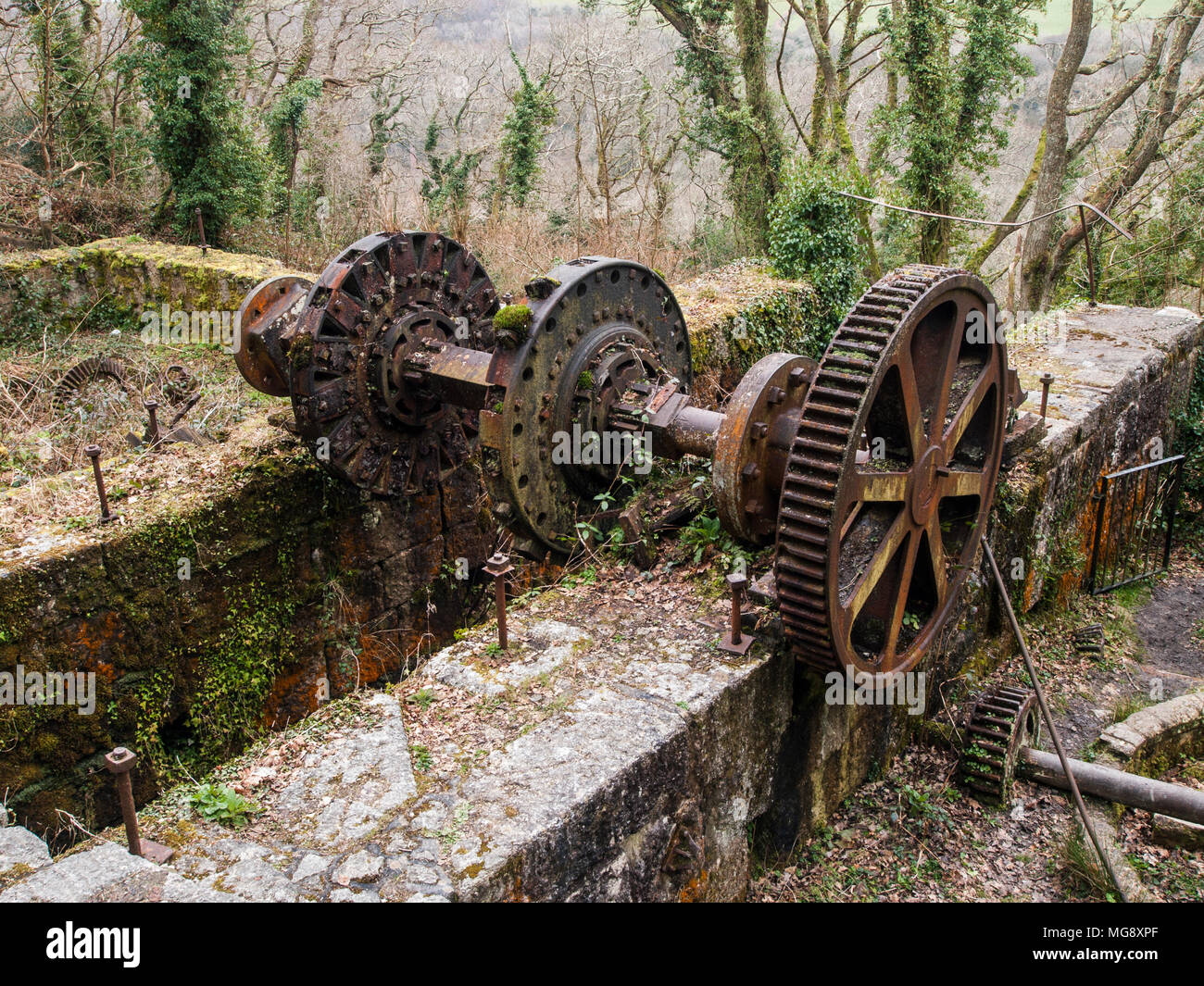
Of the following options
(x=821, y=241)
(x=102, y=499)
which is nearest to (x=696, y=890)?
(x=102, y=499)

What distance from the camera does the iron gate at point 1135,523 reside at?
27.5ft

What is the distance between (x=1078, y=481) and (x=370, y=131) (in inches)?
633

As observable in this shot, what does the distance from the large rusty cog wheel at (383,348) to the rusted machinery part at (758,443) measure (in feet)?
7.80

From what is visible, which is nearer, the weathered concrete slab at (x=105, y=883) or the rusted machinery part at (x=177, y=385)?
the weathered concrete slab at (x=105, y=883)

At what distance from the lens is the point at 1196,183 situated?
14266 millimetres

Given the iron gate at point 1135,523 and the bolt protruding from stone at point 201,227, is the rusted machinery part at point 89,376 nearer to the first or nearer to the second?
the bolt protruding from stone at point 201,227

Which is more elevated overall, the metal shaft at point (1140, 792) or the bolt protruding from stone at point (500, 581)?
the bolt protruding from stone at point (500, 581)

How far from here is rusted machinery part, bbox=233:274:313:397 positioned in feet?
18.3

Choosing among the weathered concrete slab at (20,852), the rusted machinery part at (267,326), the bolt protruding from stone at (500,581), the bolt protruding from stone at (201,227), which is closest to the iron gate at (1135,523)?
the bolt protruding from stone at (500,581)

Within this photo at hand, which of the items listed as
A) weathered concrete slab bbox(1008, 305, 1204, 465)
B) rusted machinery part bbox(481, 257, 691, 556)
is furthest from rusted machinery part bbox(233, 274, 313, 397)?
weathered concrete slab bbox(1008, 305, 1204, 465)

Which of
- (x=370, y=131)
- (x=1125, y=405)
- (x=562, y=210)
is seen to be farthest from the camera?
(x=370, y=131)

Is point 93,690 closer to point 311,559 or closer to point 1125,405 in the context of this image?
point 311,559

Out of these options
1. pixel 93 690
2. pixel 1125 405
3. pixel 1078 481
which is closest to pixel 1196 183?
pixel 1125 405

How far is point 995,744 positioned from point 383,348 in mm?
4296
